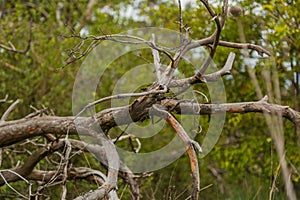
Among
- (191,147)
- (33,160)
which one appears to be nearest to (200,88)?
(33,160)

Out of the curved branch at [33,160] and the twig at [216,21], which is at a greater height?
the twig at [216,21]

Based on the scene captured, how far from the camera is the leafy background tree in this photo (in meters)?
5.90

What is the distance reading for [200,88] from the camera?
20.9 feet

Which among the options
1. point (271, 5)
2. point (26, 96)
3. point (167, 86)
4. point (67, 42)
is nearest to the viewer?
point (167, 86)

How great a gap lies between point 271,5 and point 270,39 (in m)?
0.37

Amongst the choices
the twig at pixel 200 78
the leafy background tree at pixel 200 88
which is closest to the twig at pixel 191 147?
the twig at pixel 200 78

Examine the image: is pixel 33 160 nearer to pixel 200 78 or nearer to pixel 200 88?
pixel 200 78

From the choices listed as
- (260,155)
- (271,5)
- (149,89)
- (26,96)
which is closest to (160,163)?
(260,155)

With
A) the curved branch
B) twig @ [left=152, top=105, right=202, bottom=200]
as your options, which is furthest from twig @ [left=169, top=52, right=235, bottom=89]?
the curved branch

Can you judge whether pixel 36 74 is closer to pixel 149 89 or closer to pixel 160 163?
pixel 160 163

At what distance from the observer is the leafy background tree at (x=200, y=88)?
5.90 m

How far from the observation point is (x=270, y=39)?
19.3 feet

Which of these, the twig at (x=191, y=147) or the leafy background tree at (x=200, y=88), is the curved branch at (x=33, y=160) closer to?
the leafy background tree at (x=200, y=88)

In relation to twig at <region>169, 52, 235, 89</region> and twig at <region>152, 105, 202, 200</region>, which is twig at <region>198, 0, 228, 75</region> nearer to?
twig at <region>169, 52, 235, 89</region>
